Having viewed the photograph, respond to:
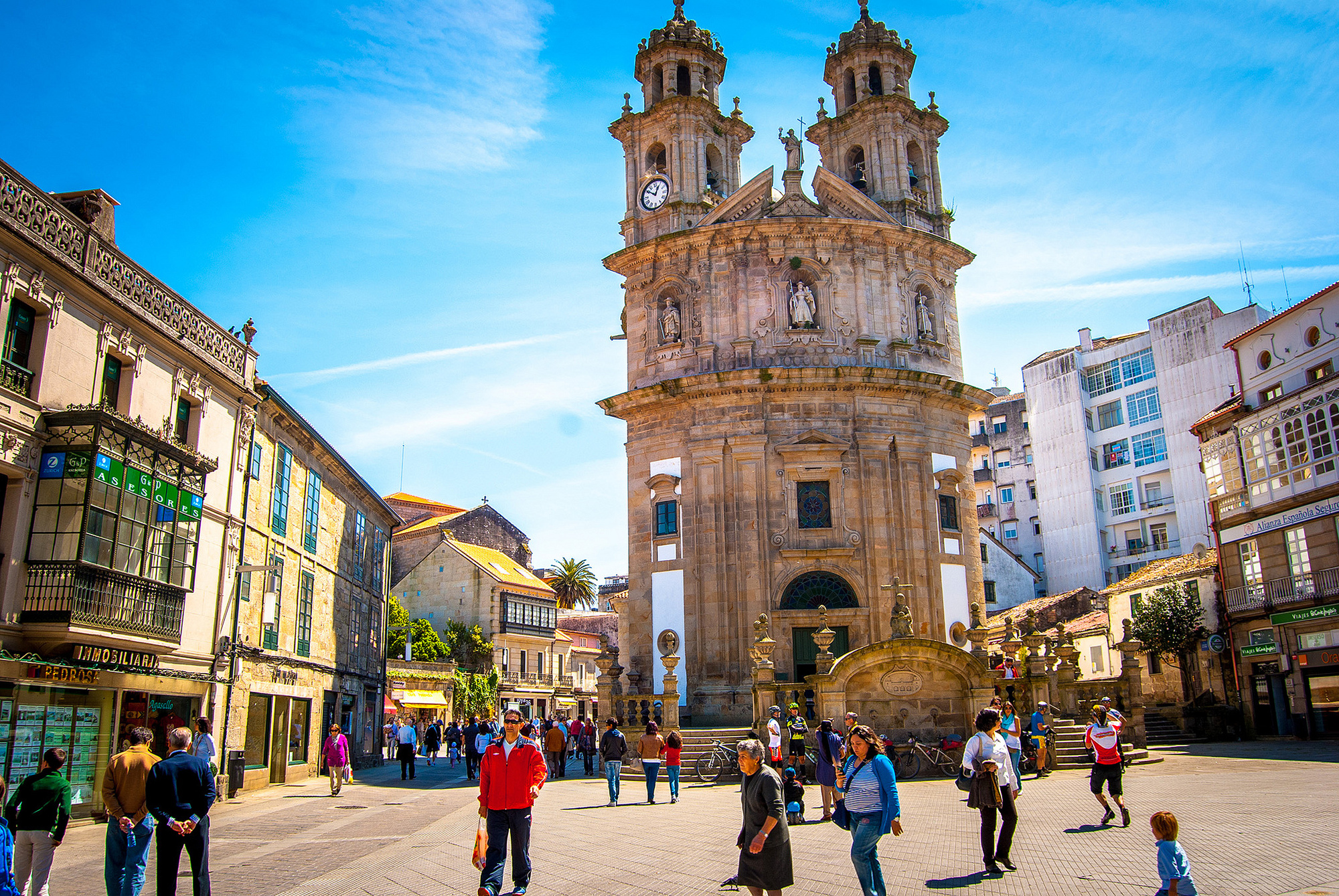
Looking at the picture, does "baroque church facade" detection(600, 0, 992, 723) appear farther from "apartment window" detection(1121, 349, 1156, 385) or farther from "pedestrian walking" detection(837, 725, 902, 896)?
"apartment window" detection(1121, 349, 1156, 385)

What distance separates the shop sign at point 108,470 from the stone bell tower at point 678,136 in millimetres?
22365

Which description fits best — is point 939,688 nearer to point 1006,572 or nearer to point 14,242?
point 14,242

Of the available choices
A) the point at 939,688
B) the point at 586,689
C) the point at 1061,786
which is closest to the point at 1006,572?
the point at 586,689

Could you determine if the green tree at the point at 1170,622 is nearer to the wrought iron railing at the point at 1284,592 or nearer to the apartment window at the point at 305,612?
the wrought iron railing at the point at 1284,592

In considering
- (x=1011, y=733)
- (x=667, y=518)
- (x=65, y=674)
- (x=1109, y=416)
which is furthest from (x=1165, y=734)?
(x=65, y=674)

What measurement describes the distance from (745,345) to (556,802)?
57.3ft

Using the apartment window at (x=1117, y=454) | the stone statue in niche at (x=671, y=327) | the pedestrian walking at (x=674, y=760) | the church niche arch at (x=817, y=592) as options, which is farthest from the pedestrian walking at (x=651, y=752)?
the apartment window at (x=1117, y=454)

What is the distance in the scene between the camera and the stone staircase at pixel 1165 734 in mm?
29547

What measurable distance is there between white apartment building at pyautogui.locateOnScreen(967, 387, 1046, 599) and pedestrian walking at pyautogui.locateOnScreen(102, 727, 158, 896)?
182ft

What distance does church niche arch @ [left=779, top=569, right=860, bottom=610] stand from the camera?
31.0 metres

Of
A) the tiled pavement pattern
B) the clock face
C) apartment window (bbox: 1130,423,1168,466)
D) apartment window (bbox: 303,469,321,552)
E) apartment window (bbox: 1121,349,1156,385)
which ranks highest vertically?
the clock face

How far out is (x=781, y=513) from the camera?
31.5 meters

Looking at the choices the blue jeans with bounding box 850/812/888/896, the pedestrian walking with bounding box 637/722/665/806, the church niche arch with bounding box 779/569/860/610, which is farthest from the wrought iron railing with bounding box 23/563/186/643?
the church niche arch with bounding box 779/569/860/610

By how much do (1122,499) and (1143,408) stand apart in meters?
5.01
